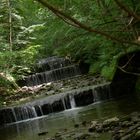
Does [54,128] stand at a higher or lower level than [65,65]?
lower

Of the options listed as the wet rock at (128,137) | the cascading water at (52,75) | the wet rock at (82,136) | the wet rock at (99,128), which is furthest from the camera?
the cascading water at (52,75)

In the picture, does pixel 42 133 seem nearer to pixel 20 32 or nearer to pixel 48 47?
pixel 20 32

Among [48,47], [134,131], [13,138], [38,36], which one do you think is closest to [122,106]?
[13,138]

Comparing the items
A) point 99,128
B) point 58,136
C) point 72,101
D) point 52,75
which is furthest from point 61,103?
point 52,75

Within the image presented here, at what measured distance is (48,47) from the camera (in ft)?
93.7

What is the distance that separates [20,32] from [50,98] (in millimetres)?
8523

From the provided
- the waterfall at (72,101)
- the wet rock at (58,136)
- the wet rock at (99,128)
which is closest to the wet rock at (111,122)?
the wet rock at (99,128)

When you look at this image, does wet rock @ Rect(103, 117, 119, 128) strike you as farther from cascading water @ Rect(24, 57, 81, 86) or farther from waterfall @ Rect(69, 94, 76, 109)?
cascading water @ Rect(24, 57, 81, 86)

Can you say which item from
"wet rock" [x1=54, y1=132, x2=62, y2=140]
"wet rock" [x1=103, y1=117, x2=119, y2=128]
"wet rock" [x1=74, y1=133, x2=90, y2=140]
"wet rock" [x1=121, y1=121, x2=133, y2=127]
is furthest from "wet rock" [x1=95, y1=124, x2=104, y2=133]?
"wet rock" [x1=54, y1=132, x2=62, y2=140]

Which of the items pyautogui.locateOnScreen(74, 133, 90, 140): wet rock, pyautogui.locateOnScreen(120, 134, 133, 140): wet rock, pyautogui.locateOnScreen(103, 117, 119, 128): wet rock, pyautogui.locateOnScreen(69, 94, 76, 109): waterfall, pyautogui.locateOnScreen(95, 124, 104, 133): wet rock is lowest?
pyautogui.locateOnScreen(120, 134, 133, 140): wet rock

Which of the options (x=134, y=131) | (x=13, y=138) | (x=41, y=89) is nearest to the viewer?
(x=134, y=131)

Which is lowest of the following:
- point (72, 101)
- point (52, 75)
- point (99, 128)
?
point (99, 128)

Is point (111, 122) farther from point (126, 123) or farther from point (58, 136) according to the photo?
point (58, 136)

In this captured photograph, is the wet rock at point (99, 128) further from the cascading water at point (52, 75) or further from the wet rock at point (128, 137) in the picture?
the cascading water at point (52, 75)
